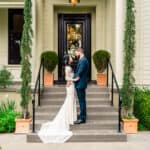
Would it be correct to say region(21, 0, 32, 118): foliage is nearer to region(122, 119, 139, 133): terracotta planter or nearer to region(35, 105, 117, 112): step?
region(35, 105, 117, 112): step

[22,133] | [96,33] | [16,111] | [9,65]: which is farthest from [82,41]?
[22,133]

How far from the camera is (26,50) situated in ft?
45.2

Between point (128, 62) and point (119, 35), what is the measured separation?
4.67ft

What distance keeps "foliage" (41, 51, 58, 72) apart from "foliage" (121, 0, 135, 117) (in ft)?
9.58

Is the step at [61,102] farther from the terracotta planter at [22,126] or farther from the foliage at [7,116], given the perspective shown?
the terracotta planter at [22,126]

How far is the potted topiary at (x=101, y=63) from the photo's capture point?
16062 millimetres

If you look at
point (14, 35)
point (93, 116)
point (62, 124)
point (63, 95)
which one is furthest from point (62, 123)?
point (14, 35)

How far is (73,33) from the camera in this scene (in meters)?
17.6

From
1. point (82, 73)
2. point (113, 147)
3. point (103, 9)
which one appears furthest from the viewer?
point (103, 9)

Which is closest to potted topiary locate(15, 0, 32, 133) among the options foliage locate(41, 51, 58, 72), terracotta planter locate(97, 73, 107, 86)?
foliage locate(41, 51, 58, 72)

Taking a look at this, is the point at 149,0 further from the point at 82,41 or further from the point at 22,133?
the point at 22,133

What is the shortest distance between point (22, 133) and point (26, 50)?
2.39 meters

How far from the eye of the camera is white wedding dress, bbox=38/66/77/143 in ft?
40.3

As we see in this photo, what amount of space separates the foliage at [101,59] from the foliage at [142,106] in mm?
1607
